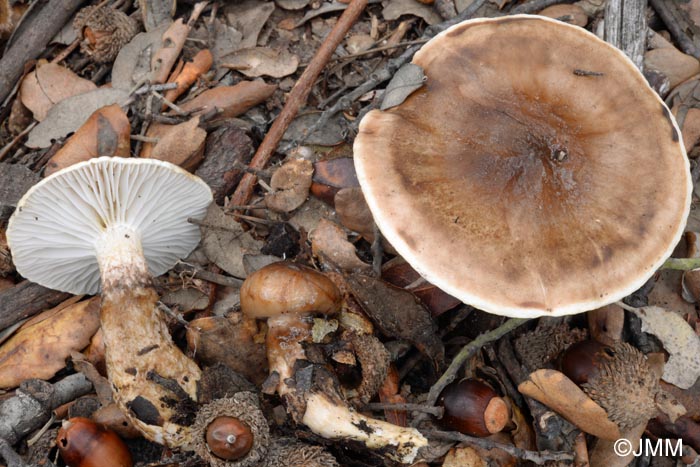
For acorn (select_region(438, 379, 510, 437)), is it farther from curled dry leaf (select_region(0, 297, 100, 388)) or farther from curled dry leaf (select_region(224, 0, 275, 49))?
curled dry leaf (select_region(224, 0, 275, 49))

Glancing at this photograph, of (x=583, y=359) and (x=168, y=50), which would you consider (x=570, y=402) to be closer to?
(x=583, y=359)

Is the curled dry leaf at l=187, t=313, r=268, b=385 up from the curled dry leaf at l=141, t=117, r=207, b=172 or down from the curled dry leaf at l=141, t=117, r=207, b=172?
down

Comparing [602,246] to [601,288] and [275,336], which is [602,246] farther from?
[275,336]

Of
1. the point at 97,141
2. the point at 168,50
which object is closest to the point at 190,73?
the point at 168,50

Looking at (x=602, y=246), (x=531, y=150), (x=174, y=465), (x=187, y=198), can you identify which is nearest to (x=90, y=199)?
(x=187, y=198)

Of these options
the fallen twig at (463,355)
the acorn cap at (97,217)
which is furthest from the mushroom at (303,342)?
the acorn cap at (97,217)

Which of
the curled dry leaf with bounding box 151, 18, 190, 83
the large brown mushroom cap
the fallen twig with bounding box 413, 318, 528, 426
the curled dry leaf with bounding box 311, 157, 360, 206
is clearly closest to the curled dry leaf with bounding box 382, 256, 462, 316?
the fallen twig with bounding box 413, 318, 528, 426
